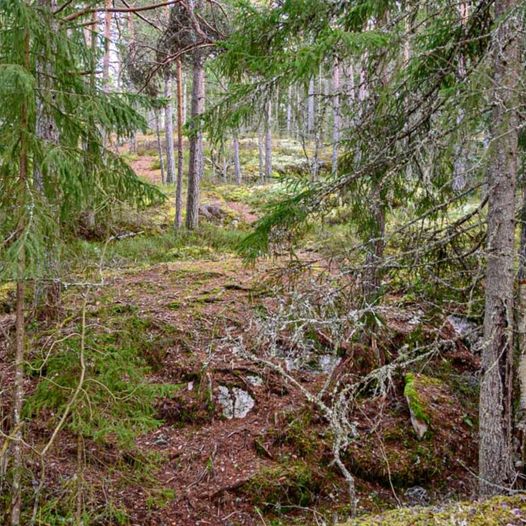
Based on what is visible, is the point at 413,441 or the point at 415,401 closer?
the point at 413,441

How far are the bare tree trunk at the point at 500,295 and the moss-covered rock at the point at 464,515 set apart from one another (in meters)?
2.23

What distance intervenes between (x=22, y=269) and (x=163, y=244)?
28.9 feet

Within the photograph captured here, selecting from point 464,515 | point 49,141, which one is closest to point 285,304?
point 49,141

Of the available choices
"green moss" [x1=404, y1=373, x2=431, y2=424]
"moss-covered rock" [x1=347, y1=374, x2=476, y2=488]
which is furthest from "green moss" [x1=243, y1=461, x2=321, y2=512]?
"green moss" [x1=404, y1=373, x2=431, y2=424]

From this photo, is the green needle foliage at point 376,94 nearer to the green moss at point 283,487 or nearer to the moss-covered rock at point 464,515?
the green moss at point 283,487

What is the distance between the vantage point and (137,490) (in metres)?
4.56

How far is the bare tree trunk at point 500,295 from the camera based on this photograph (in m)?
3.81

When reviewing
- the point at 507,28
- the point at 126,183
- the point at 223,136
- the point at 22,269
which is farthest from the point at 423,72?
the point at 22,269

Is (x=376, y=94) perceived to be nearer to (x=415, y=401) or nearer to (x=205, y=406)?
(x=415, y=401)

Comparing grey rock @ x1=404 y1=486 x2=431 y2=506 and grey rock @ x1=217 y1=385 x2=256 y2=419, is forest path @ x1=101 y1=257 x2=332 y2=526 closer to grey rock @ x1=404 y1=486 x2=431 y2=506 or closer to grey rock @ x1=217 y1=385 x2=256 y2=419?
grey rock @ x1=217 y1=385 x2=256 y2=419

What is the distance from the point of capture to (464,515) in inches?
66.1

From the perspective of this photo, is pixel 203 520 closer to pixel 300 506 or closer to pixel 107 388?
pixel 300 506

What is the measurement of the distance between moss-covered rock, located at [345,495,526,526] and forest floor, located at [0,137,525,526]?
5.99 feet

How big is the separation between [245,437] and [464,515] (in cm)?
383
